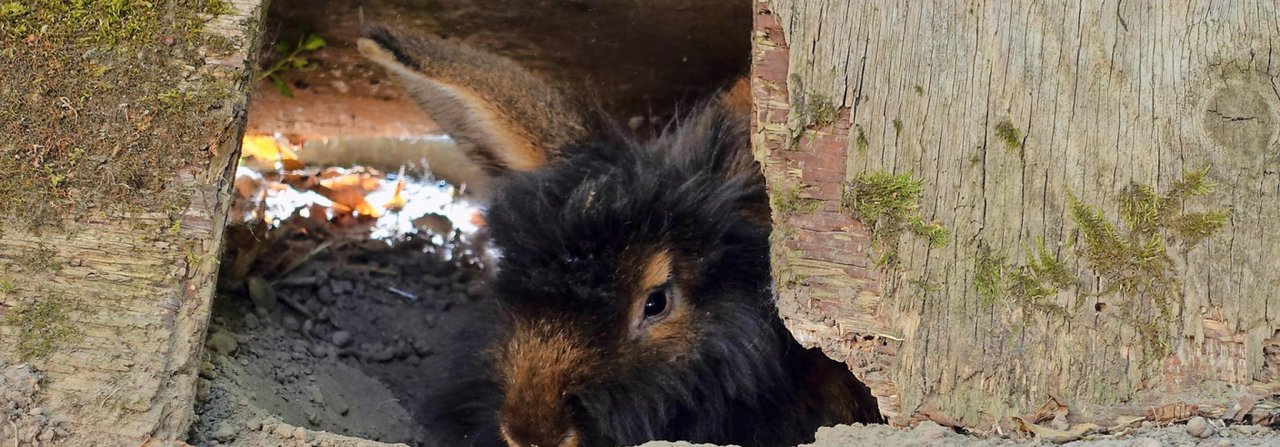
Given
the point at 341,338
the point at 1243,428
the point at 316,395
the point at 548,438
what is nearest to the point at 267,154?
the point at 341,338

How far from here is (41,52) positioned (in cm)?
348

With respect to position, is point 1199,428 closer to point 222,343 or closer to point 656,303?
point 656,303

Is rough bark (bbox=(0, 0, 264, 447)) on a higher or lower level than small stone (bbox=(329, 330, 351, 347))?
higher

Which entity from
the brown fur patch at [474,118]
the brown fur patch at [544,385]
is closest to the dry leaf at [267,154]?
the brown fur patch at [474,118]

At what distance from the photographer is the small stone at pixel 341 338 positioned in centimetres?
510

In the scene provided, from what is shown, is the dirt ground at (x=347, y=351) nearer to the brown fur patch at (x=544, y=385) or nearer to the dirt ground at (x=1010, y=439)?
the dirt ground at (x=1010, y=439)

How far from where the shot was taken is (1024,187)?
10.9 feet

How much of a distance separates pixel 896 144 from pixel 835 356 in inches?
25.3

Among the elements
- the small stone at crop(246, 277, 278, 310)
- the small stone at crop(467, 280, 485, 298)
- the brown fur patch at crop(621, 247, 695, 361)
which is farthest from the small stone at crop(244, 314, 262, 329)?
the brown fur patch at crop(621, 247, 695, 361)

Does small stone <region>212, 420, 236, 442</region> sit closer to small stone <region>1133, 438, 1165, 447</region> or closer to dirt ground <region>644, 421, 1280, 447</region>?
dirt ground <region>644, 421, 1280, 447</region>

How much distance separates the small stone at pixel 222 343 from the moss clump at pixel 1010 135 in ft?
8.92

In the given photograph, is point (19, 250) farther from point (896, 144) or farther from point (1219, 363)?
point (1219, 363)

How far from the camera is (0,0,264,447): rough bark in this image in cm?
329

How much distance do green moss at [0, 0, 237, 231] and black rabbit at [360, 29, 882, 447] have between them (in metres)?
0.90
